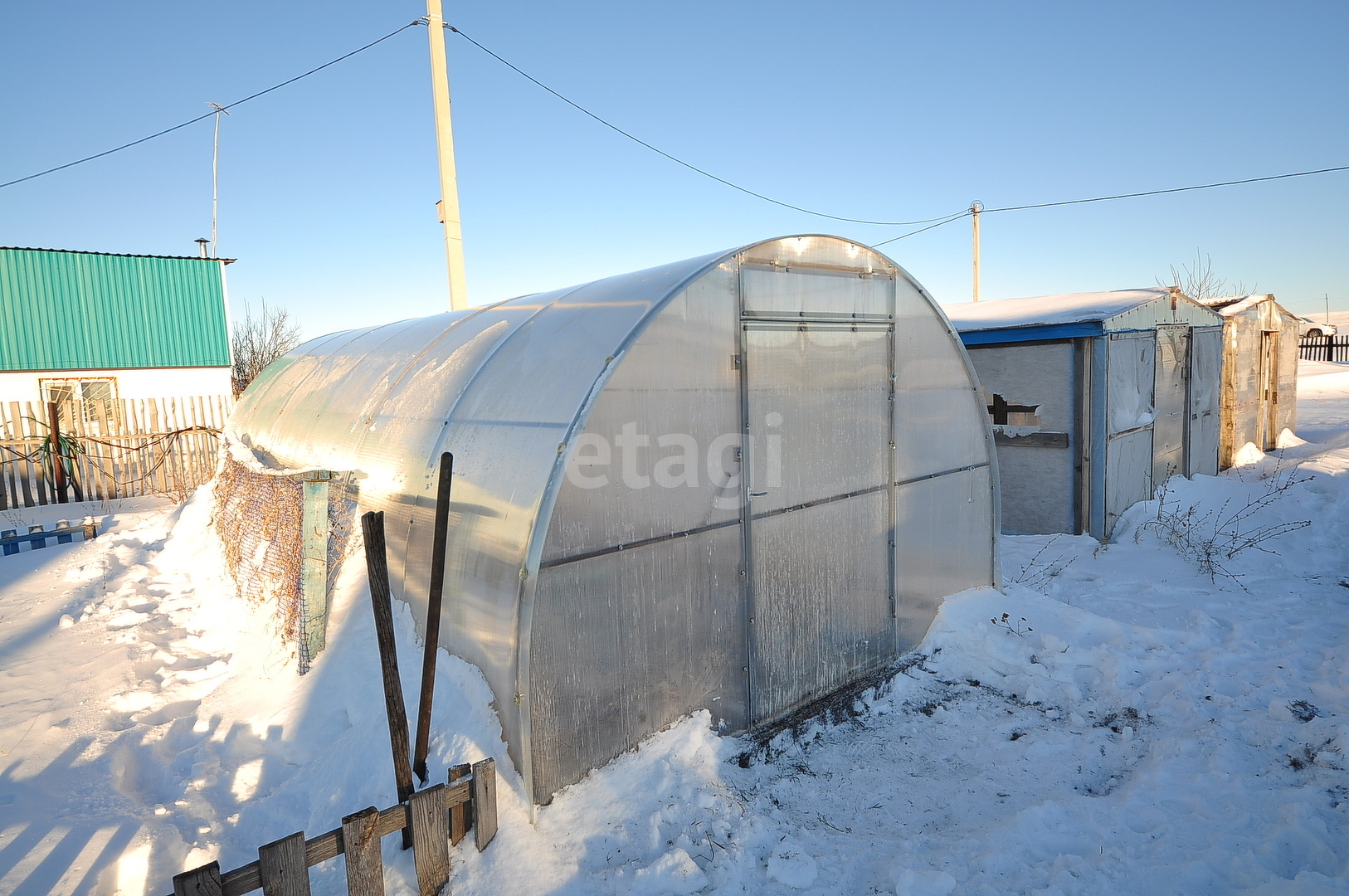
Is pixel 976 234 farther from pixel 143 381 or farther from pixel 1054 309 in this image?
pixel 143 381

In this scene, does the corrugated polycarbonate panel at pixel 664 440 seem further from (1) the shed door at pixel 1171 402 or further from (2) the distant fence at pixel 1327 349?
(2) the distant fence at pixel 1327 349

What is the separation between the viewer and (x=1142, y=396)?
9.89m

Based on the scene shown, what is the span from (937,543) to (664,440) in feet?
10.3

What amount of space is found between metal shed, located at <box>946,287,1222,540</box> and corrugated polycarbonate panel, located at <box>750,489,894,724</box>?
416 cm

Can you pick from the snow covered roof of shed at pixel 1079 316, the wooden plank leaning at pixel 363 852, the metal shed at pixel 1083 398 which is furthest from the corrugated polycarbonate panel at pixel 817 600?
the snow covered roof of shed at pixel 1079 316

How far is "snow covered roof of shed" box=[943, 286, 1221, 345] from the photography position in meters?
8.92

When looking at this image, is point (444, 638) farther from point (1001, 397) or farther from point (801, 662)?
point (1001, 397)

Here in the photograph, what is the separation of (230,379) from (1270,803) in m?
21.3

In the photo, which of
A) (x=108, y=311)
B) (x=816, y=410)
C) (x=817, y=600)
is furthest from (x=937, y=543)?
(x=108, y=311)

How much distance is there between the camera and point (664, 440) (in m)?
4.16

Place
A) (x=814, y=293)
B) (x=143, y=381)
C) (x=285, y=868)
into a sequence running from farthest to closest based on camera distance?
(x=143, y=381), (x=814, y=293), (x=285, y=868)

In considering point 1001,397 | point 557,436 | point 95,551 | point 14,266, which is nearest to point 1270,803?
point 557,436

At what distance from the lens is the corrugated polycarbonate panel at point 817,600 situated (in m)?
4.78

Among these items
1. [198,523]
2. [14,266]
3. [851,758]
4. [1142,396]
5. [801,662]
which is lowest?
[851,758]
